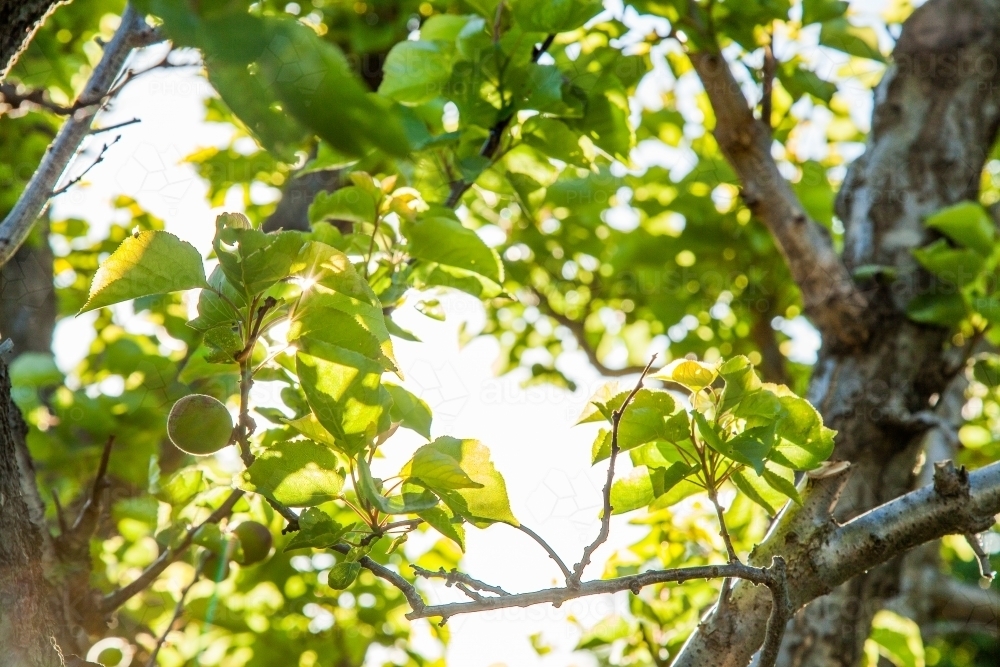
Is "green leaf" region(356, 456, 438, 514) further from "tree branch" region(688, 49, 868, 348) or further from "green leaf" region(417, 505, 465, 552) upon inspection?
"tree branch" region(688, 49, 868, 348)

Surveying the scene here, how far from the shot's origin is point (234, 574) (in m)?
2.10

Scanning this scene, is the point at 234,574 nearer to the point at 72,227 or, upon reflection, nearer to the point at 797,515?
Result: the point at 72,227

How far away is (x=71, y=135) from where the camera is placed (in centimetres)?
101

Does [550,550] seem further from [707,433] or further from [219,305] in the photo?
[219,305]

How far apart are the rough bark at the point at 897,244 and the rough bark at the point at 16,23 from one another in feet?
4.02

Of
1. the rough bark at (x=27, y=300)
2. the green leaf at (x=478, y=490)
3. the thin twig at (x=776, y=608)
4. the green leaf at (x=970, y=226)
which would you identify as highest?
the rough bark at (x=27, y=300)

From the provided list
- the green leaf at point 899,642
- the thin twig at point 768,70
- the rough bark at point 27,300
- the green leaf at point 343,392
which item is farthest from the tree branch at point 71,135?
the green leaf at point 899,642

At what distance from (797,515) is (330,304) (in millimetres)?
552

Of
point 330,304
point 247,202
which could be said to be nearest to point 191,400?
point 330,304

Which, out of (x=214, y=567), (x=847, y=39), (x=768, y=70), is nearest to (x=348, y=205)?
(x=214, y=567)

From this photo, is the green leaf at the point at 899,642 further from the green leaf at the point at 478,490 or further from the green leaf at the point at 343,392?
the green leaf at the point at 343,392

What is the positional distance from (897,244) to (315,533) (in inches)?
59.7

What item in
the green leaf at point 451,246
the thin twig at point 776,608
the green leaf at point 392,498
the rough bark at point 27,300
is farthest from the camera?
the rough bark at point 27,300

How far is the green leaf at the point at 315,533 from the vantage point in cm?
75
